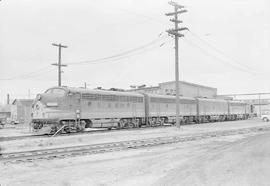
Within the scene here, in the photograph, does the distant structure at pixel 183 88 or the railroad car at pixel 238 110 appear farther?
the distant structure at pixel 183 88

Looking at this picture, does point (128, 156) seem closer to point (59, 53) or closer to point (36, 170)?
point (36, 170)

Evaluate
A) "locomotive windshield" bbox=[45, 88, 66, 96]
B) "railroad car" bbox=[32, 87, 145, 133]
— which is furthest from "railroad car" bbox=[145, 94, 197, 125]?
"locomotive windshield" bbox=[45, 88, 66, 96]

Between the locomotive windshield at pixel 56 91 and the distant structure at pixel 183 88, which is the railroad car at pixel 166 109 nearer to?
the locomotive windshield at pixel 56 91

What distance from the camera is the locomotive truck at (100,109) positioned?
2584cm

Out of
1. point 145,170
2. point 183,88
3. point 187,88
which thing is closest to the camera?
point 145,170

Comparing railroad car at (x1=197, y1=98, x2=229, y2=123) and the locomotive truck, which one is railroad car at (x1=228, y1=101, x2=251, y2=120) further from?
the locomotive truck

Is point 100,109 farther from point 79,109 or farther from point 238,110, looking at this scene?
point 238,110

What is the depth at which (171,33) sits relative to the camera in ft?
116

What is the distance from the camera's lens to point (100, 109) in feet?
96.3

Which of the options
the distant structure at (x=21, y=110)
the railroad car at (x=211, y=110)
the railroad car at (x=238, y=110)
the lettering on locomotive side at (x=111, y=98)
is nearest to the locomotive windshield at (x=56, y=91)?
the lettering on locomotive side at (x=111, y=98)

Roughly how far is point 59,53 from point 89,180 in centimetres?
3836

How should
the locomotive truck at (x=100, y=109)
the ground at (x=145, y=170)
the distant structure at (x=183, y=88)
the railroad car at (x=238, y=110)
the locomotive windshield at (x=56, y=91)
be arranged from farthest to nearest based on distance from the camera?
the distant structure at (x=183, y=88), the railroad car at (x=238, y=110), the locomotive windshield at (x=56, y=91), the locomotive truck at (x=100, y=109), the ground at (x=145, y=170)

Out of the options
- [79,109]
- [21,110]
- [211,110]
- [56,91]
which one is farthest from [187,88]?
[56,91]

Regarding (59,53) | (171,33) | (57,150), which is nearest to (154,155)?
(57,150)
